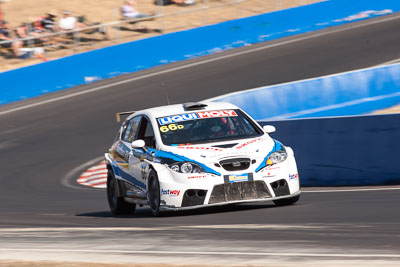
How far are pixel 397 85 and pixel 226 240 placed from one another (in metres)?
14.7

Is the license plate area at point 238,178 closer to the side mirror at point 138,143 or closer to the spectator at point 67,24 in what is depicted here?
the side mirror at point 138,143

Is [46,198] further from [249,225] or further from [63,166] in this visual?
[249,225]

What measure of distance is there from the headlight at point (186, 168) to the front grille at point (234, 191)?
0.29m

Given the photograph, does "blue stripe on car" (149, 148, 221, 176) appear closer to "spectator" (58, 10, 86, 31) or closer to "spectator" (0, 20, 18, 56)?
"spectator" (0, 20, 18, 56)

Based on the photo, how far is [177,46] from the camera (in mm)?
29422

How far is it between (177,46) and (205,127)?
1900cm

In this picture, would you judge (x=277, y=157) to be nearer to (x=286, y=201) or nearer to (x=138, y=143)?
(x=286, y=201)

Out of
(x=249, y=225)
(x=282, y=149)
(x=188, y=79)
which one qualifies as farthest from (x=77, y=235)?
(x=188, y=79)

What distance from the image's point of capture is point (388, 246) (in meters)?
6.69

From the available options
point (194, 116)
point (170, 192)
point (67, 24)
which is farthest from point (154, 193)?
point (67, 24)

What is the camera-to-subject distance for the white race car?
9.76m

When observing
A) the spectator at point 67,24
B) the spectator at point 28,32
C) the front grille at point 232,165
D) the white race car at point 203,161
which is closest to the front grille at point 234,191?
the white race car at point 203,161

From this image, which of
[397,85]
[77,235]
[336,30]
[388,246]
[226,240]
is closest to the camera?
[388,246]

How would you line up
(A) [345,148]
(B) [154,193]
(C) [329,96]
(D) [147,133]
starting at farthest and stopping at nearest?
(C) [329,96] < (A) [345,148] < (D) [147,133] < (B) [154,193]
